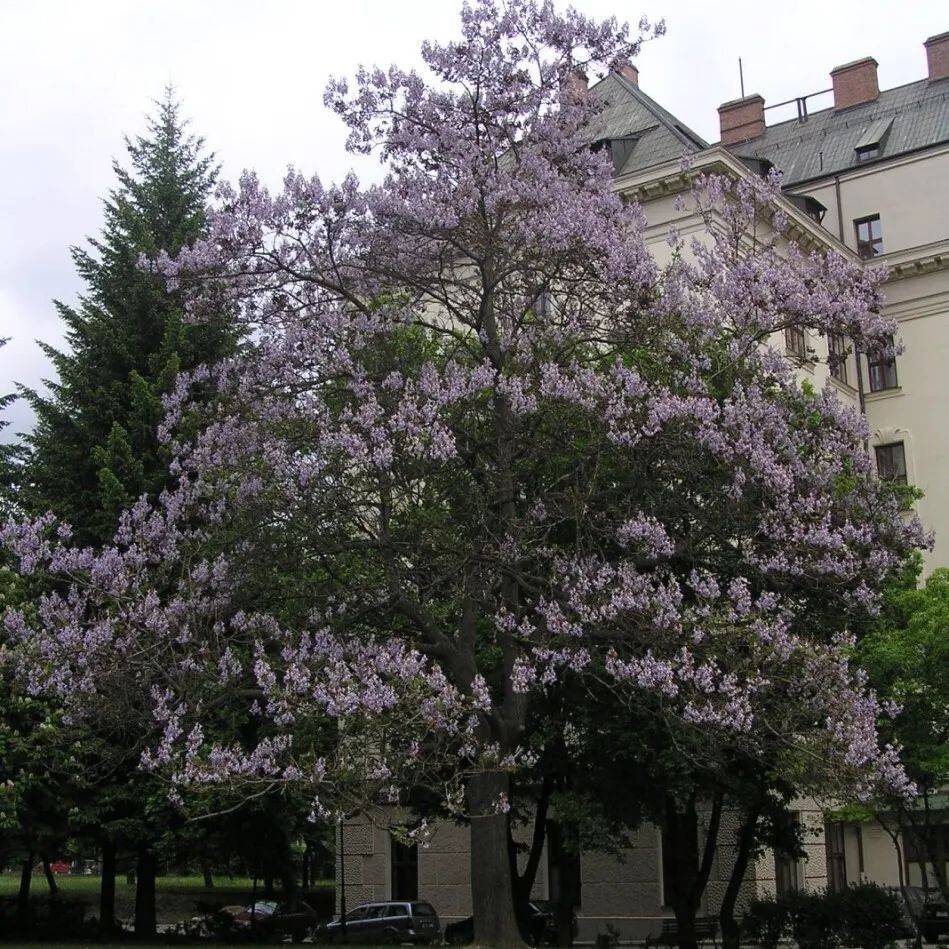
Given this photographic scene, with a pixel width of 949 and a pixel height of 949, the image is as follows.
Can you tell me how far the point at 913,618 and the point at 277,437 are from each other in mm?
12029

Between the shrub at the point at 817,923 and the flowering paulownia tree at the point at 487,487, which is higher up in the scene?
the flowering paulownia tree at the point at 487,487

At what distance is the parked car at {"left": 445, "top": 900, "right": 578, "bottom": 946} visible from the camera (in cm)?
2634

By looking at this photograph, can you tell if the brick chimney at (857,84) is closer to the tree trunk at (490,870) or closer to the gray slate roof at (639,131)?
the gray slate roof at (639,131)

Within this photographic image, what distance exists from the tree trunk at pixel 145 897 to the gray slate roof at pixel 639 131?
20773 millimetres

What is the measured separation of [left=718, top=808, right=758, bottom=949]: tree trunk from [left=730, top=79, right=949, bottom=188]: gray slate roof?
25.1 m

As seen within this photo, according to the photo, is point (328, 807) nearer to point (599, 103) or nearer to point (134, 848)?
point (599, 103)

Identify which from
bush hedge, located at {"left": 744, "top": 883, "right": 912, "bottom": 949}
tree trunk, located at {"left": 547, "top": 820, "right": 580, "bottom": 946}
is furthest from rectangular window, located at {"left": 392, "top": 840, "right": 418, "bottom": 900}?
bush hedge, located at {"left": 744, "top": 883, "right": 912, "bottom": 949}

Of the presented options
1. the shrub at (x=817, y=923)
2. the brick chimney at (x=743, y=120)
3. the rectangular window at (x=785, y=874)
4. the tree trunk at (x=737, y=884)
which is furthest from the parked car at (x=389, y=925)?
the brick chimney at (x=743, y=120)

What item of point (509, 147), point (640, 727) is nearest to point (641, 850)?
point (640, 727)

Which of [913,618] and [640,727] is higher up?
[913,618]

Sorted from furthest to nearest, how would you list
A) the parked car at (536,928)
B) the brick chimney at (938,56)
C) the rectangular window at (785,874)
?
the brick chimney at (938,56) < the rectangular window at (785,874) < the parked car at (536,928)

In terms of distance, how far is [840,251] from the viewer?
3984cm

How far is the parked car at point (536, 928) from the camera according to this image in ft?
86.4

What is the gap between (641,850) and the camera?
30281mm
